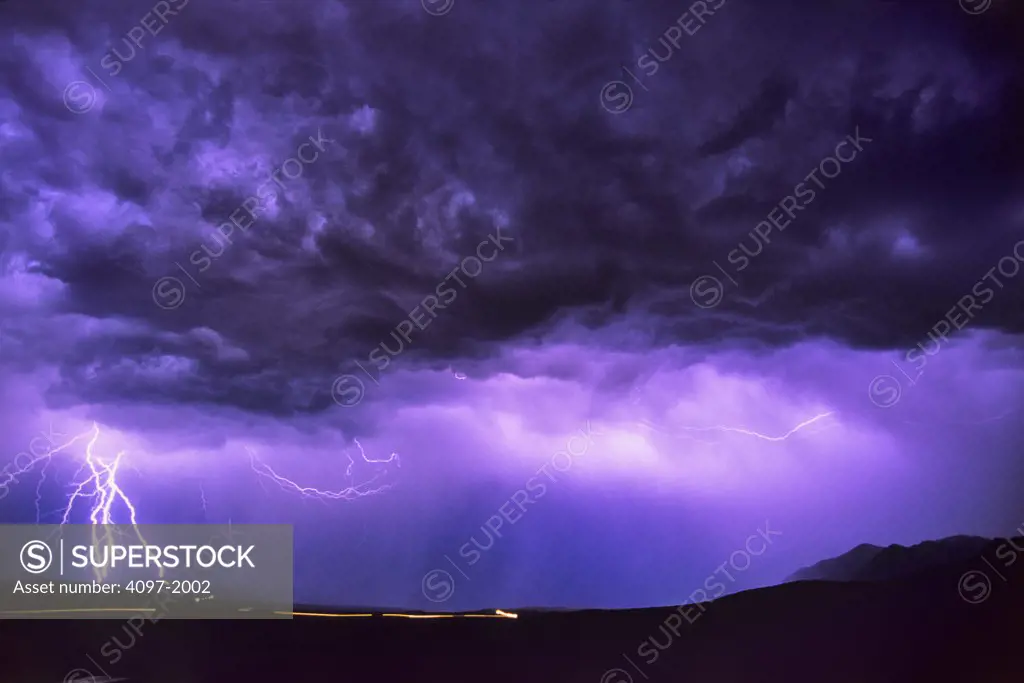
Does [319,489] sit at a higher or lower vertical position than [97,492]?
lower

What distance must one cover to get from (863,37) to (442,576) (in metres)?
3.59

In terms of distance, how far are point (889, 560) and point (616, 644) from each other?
4.83ft

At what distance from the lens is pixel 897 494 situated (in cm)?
427

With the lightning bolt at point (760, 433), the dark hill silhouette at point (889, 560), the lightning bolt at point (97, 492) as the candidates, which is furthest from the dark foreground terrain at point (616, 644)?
the lightning bolt at point (760, 433)

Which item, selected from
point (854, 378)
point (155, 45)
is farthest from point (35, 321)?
point (854, 378)

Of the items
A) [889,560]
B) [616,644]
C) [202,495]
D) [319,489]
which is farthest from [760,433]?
[202,495]

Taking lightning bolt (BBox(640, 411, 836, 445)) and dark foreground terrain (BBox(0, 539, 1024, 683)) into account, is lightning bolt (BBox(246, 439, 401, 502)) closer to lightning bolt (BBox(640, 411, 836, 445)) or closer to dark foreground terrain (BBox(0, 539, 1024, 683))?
dark foreground terrain (BBox(0, 539, 1024, 683))

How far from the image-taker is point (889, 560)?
425cm

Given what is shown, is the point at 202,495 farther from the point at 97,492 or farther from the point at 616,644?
the point at 616,644

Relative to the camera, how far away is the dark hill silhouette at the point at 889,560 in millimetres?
4230

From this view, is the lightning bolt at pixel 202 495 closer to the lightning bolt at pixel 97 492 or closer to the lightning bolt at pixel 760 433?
the lightning bolt at pixel 97 492

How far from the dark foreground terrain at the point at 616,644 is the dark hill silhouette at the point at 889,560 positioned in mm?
52

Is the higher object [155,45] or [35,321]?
[155,45]

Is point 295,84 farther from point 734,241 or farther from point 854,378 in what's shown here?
point 854,378
